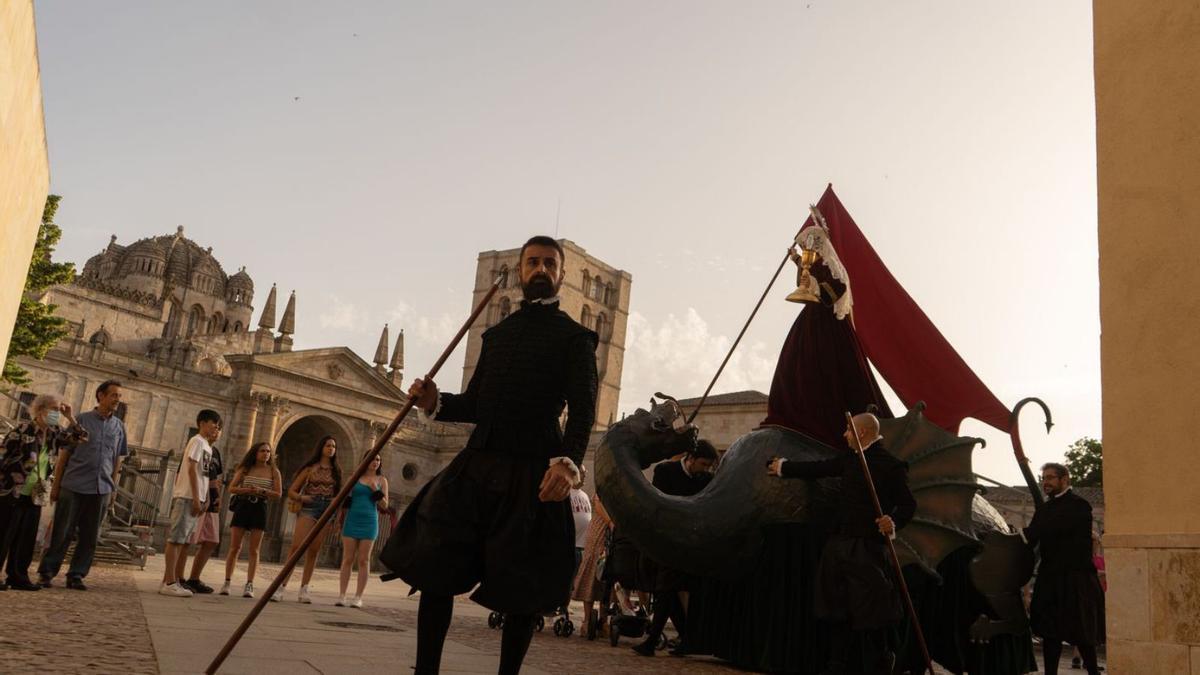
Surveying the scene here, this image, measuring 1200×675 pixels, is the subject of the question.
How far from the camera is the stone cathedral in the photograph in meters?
35.3

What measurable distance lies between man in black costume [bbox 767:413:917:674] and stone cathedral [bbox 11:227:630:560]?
24166mm

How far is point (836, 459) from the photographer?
541cm

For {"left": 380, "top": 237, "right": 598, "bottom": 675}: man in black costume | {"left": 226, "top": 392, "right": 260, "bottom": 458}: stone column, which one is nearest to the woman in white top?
{"left": 380, "top": 237, "right": 598, "bottom": 675}: man in black costume

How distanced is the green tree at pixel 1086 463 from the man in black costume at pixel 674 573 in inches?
1602

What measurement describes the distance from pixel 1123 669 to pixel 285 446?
4556 cm

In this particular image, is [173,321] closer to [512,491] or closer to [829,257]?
[829,257]

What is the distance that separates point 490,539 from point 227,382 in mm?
40155

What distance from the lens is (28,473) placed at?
269 inches

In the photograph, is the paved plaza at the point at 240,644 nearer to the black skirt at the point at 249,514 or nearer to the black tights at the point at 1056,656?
the black skirt at the point at 249,514

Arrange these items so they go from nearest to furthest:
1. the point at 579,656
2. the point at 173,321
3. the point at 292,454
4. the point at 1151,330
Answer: the point at 1151,330 → the point at 579,656 → the point at 292,454 → the point at 173,321

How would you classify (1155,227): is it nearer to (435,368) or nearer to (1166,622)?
(1166,622)

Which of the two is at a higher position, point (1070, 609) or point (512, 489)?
point (512, 489)

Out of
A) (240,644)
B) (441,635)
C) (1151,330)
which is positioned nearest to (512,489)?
(441,635)

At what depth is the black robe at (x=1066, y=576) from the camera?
660cm
